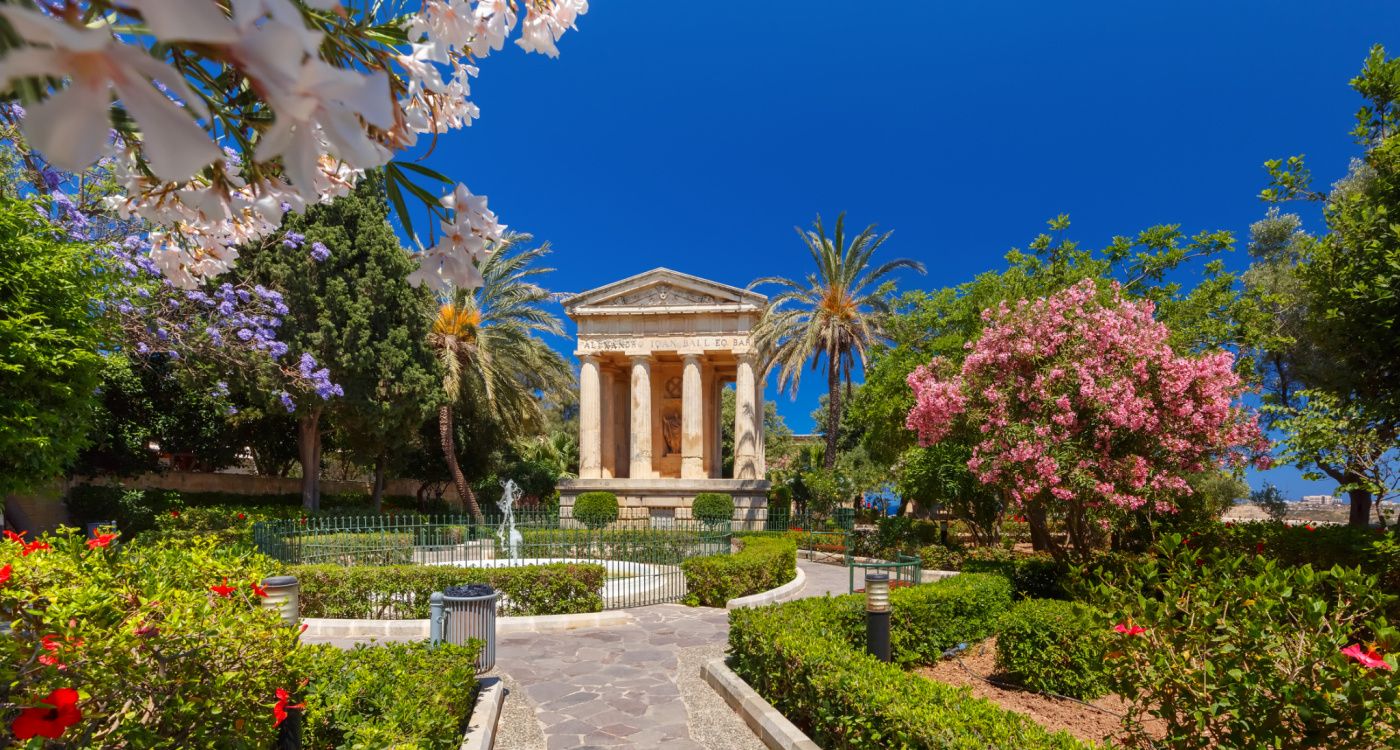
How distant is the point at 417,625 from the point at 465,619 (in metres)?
2.90

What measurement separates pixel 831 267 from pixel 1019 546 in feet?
37.4

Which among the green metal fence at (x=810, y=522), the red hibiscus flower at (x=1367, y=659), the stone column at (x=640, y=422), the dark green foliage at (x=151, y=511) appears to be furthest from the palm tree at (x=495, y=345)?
the red hibiscus flower at (x=1367, y=659)

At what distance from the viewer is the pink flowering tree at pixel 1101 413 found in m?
9.76

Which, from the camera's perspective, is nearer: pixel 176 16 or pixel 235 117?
pixel 176 16

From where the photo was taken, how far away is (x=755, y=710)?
6.46 metres

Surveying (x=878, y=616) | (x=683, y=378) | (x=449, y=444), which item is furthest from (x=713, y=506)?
(x=878, y=616)

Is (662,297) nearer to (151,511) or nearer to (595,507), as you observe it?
(595,507)

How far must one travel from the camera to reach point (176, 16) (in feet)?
2.44

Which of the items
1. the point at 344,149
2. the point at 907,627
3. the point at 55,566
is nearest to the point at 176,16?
the point at 344,149

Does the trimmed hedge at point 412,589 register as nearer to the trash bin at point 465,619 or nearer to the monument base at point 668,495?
the trash bin at point 465,619

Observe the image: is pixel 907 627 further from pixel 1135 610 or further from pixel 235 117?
pixel 235 117

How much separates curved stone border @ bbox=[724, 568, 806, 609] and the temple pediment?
580 inches

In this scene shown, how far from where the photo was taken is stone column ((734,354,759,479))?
27500mm

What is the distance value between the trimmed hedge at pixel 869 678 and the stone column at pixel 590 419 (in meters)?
20.0
